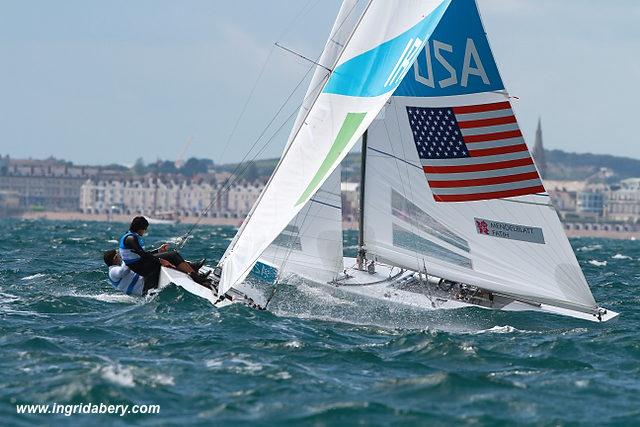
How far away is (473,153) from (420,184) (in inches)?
40.2

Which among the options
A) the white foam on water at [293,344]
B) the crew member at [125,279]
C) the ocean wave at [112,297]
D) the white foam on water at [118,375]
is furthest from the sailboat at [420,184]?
the white foam on water at [118,375]

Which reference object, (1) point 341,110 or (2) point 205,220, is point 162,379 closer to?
(1) point 341,110

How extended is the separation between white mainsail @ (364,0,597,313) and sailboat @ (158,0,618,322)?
Answer: 0.06 feet

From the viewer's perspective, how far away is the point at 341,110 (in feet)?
50.0

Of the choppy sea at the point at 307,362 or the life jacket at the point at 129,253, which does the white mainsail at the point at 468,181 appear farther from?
the life jacket at the point at 129,253

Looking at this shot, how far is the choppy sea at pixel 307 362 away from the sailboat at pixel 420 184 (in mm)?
590

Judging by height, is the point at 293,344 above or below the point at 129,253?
below

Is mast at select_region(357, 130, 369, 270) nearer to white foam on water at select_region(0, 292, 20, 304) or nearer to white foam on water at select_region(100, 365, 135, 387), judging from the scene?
white foam on water at select_region(0, 292, 20, 304)

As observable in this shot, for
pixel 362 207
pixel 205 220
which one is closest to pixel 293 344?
pixel 362 207

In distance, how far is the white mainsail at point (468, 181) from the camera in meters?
16.6

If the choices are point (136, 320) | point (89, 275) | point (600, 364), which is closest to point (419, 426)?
point (600, 364)

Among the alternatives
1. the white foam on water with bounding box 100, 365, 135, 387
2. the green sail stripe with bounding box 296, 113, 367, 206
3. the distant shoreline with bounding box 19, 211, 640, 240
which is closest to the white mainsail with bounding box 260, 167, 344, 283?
the green sail stripe with bounding box 296, 113, 367, 206

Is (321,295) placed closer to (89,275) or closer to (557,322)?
(557,322)

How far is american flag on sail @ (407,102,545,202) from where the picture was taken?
16594 mm
